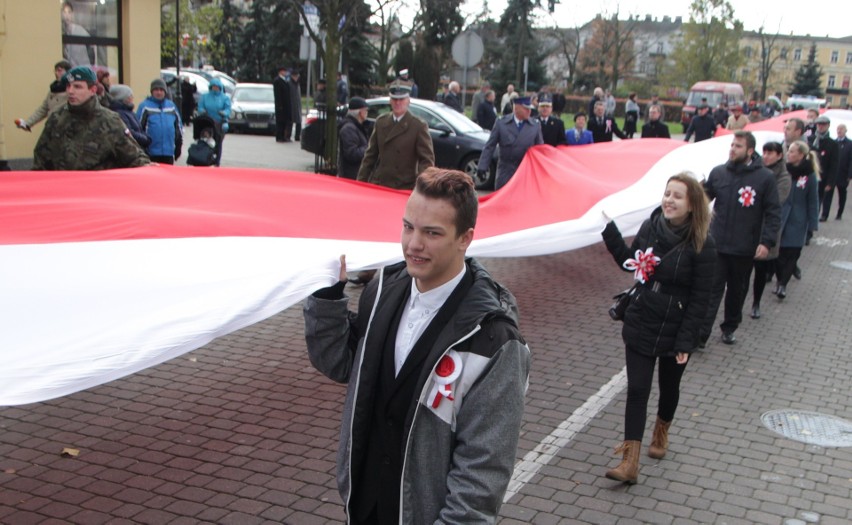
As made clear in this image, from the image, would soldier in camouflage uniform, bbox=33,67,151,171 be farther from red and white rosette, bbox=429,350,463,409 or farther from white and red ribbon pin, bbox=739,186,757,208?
white and red ribbon pin, bbox=739,186,757,208

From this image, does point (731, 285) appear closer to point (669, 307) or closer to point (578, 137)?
point (669, 307)

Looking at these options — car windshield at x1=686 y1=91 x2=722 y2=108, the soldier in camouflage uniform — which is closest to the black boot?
the soldier in camouflage uniform

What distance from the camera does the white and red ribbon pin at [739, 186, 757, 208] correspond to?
8.12 m

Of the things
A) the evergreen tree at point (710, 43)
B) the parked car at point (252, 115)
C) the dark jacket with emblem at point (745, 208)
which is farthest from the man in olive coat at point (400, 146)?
the evergreen tree at point (710, 43)

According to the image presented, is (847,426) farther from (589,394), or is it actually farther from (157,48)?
(157,48)

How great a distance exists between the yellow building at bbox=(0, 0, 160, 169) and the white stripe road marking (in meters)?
10.9

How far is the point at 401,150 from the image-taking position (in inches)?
373

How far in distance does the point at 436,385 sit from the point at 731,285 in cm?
669

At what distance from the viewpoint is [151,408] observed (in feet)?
20.5

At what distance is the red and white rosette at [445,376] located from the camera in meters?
2.58

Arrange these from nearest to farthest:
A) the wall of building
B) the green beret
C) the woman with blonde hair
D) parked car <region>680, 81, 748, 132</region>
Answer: the green beret
the woman with blonde hair
the wall of building
parked car <region>680, 81, 748, 132</region>

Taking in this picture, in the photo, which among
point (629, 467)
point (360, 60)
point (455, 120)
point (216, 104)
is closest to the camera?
point (629, 467)

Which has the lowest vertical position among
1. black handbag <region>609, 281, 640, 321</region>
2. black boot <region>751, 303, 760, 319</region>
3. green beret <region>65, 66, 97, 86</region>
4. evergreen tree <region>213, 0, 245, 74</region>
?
black boot <region>751, 303, 760, 319</region>

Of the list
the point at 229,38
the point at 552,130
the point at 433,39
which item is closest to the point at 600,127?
the point at 552,130
